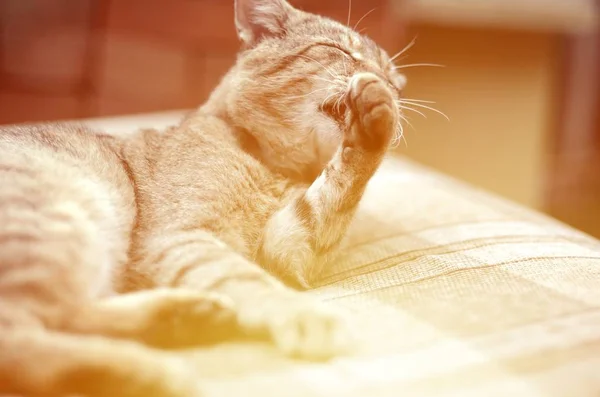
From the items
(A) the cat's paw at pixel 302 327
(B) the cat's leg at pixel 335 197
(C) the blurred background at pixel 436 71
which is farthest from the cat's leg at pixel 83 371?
(C) the blurred background at pixel 436 71

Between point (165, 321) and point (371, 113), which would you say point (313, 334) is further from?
point (371, 113)

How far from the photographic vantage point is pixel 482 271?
1191mm

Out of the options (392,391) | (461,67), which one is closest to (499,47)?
(461,67)

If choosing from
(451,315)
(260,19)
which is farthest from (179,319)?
(260,19)

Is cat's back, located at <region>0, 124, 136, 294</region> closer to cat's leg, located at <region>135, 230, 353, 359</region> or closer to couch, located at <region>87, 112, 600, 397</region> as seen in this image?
cat's leg, located at <region>135, 230, 353, 359</region>

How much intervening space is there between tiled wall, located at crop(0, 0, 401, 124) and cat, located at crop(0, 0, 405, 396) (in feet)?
4.74

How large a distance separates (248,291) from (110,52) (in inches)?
86.8

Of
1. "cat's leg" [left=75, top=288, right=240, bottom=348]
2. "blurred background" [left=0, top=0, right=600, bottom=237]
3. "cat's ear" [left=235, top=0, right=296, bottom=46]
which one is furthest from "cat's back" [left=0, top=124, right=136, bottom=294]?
"blurred background" [left=0, top=0, right=600, bottom=237]

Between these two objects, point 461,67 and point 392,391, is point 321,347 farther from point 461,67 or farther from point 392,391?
point 461,67

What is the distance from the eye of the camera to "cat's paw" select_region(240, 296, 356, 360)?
887mm

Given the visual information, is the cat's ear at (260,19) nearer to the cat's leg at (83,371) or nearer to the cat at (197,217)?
the cat at (197,217)

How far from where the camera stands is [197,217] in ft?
3.95

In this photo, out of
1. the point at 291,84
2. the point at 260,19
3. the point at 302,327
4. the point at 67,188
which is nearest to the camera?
the point at 302,327

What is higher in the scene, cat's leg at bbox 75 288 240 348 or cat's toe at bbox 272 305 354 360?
cat's toe at bbox 272 305 354 360
